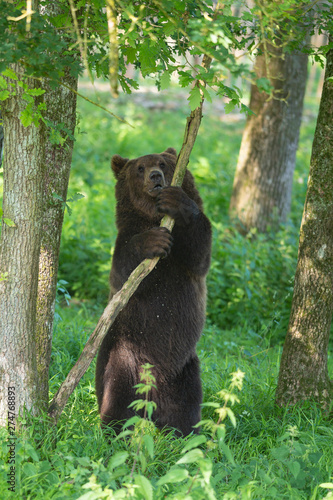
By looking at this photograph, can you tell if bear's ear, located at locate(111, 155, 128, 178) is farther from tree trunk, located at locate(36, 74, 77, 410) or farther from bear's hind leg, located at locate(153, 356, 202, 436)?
bear's hind leg, located at locate(153, 356, 202, 436)

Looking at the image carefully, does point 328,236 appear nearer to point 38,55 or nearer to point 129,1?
point 129,1

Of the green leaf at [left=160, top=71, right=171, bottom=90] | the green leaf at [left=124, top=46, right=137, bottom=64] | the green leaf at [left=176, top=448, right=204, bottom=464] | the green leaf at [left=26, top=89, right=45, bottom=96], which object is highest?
the green leaf at [left=124, top=46, right=137, bottom=64]

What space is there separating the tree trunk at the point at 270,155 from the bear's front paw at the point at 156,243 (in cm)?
528

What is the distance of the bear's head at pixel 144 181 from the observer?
4500mm

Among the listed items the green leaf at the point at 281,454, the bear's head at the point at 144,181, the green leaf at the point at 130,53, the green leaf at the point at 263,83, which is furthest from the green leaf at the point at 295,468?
the green leaf at the point at 130,53

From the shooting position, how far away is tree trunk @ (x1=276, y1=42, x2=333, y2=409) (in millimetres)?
4219

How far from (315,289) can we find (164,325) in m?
1.24

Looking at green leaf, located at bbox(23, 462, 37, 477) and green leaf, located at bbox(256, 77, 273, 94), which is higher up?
green leaf, located at bbox(256, 77, 273, 94)

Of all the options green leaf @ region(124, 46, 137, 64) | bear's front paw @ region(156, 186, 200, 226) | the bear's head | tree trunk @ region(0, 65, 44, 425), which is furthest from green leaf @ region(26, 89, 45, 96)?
the bear's head

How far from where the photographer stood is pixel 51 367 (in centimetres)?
491

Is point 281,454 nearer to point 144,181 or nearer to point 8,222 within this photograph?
point 8,222

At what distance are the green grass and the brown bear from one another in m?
0.30

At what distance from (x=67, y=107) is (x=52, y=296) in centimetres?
142

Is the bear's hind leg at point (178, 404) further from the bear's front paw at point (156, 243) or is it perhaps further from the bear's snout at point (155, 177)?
the bear's snout at point (155, 177)
